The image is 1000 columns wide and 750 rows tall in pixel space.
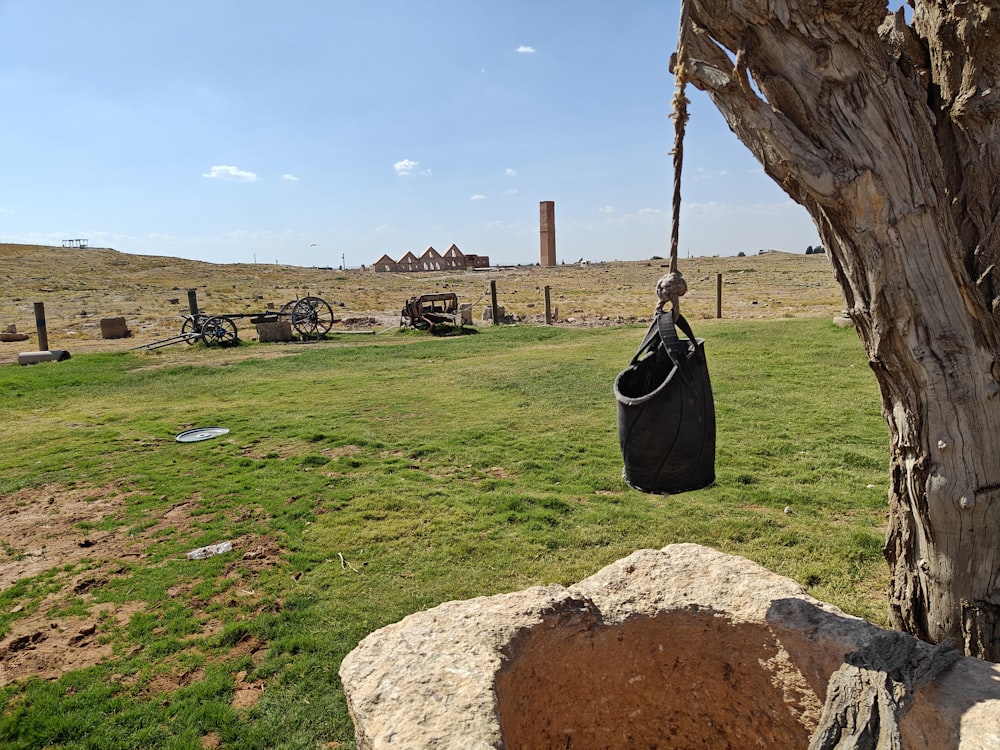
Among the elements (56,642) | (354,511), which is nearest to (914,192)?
(354,511)

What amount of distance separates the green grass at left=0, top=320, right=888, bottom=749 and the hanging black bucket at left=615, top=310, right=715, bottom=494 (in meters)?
1.43

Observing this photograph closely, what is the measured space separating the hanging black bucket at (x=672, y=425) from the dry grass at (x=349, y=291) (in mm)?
16554

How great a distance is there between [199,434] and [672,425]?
22.6 ft

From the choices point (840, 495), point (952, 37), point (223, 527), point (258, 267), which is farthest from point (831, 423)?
point (258, 267)

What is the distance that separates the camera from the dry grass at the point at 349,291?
886 inches

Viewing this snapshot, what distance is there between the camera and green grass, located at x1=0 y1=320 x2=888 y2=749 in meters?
3.31

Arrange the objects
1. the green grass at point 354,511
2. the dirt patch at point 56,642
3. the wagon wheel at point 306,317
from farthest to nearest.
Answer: the wagon wheel at point 306,317 → the dirt patch at point 56,642 → the green grass at point 354,511

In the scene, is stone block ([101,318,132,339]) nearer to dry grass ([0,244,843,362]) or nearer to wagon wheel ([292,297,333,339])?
dry grass ([0,244,843,362])

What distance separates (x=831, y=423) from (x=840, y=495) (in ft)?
7.39

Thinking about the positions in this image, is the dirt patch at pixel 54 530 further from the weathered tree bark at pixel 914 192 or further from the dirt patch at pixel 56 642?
the weathered tree bark at pixel 914 192

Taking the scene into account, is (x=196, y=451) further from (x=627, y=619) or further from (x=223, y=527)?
(x=627, y=619)

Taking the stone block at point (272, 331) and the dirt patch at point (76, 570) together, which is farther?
the stone block at point (272, 331)

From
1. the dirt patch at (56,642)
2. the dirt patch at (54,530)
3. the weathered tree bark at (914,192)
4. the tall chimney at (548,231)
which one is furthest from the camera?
the tall chimney at (548,231)

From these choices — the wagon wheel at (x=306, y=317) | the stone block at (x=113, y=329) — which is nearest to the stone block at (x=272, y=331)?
the wagon wheel at (x=306, y=317)
